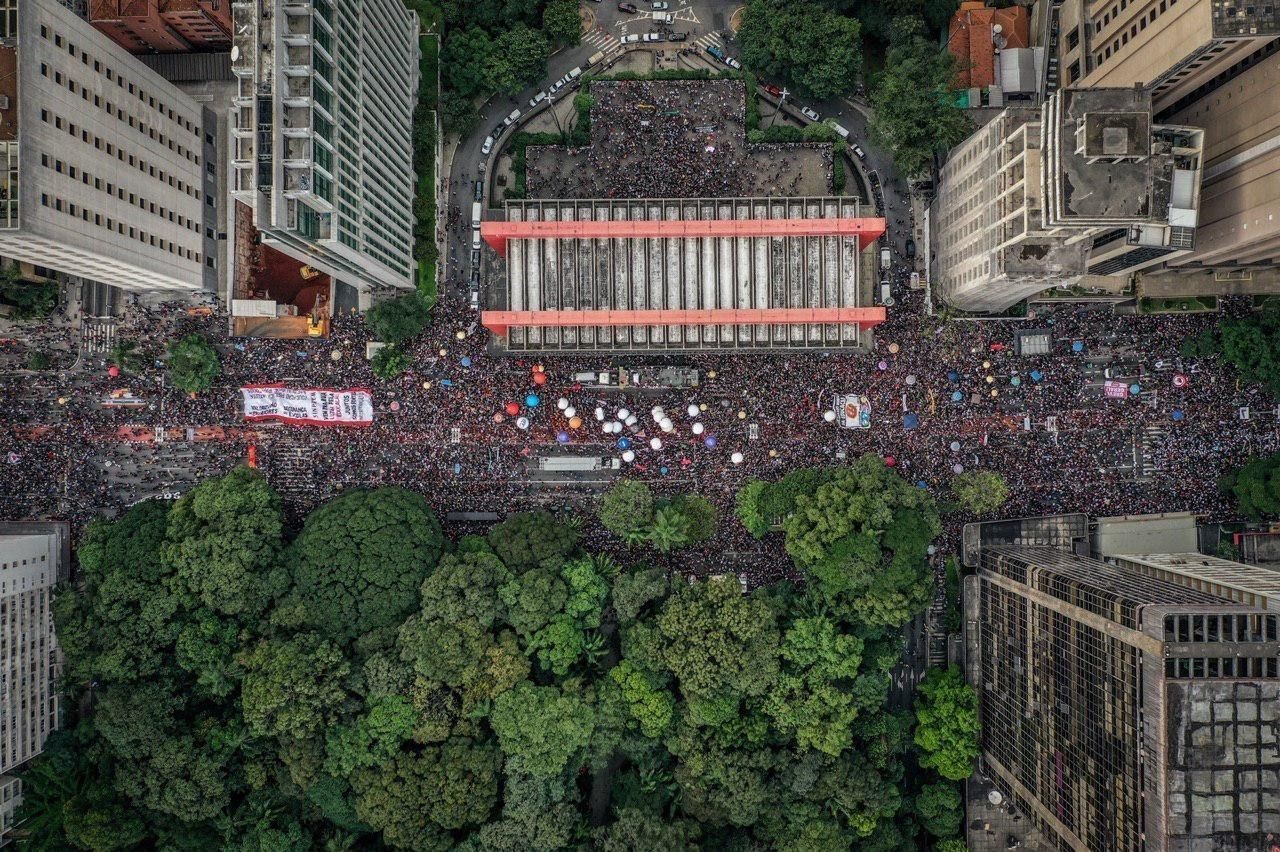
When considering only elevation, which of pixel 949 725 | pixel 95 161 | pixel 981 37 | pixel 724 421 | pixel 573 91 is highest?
pixel 981 37

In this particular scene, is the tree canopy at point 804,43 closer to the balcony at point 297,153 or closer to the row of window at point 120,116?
the balcony at point 297,153

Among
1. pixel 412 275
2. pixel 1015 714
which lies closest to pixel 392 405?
pixel 412 275

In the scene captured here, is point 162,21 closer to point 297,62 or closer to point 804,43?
point 297,62

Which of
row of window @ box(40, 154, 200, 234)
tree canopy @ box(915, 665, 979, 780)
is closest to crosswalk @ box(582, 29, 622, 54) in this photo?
row of window @ box(40, 154, 200, 234)

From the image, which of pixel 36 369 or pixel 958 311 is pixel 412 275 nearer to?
pixel 36 369

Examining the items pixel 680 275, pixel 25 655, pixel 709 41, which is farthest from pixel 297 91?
pixel 25 655

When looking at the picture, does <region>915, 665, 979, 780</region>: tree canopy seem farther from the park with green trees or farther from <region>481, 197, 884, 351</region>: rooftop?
<region>481, 197, 884, 351</region>: rooftop

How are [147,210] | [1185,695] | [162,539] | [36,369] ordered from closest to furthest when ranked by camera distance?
[1185,695]
[147,210]
[162,539]
[36,369]

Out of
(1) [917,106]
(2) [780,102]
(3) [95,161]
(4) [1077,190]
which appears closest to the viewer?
(4) [1077,190]
